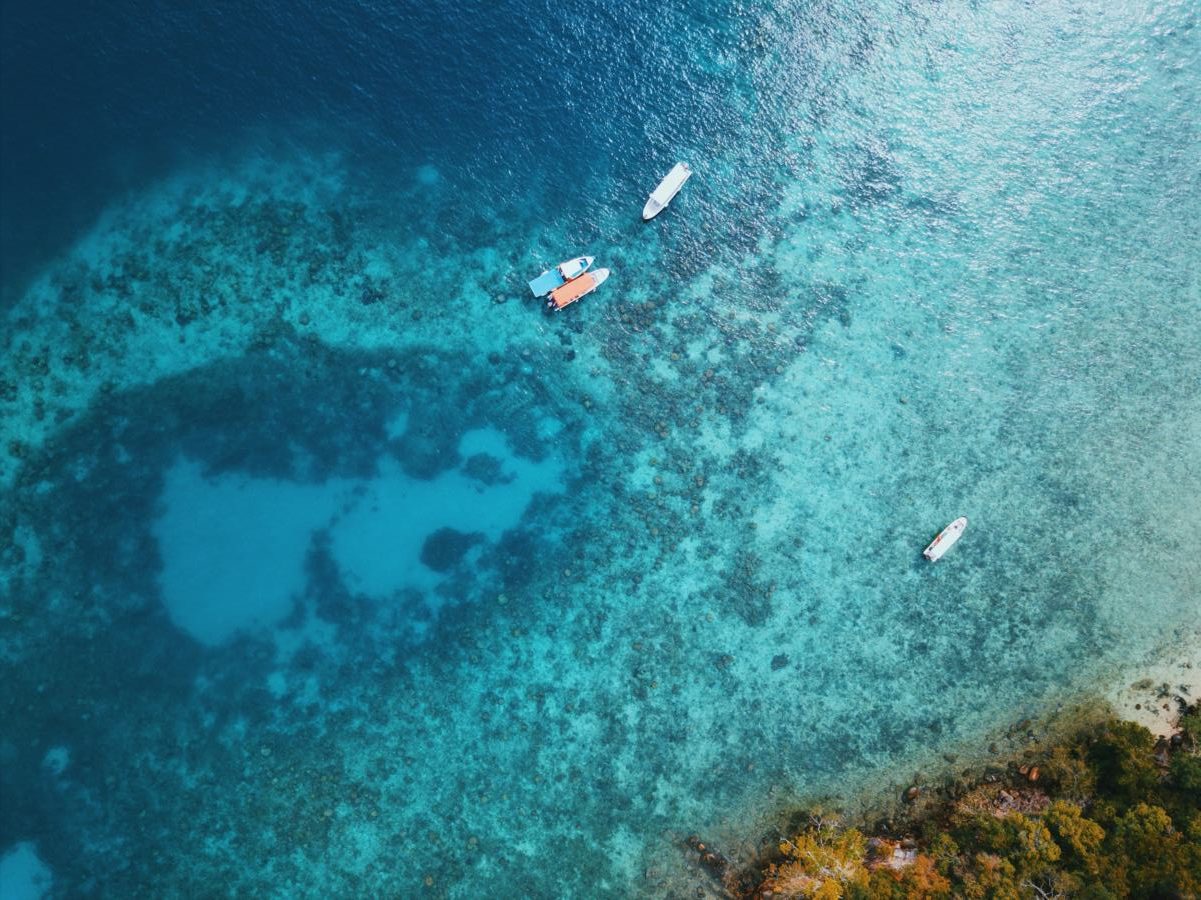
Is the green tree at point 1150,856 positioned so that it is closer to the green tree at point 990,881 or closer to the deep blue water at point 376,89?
the green tree at point 990,881

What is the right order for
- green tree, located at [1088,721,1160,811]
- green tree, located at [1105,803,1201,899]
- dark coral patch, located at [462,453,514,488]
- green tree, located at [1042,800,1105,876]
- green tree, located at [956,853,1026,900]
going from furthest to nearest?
dark coral patch, located at [462,453,514,488]
green tree, located at [1088,721,1160,811]
green tree, located at [1042,800,1105,876]
green tree, located at [956,853,1026,900]
green tree, located at [1105,803,1201,899]

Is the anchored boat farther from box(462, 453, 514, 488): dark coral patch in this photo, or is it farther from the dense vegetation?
the dense vegetation

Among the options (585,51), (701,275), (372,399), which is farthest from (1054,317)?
(372,399)

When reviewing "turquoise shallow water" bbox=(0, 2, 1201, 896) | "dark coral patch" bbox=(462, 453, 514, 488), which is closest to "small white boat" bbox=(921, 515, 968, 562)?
"turquoise shallow water" bbox=(0, 2, 1201, 896)

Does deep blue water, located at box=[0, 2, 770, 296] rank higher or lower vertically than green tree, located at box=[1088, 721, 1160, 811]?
higher

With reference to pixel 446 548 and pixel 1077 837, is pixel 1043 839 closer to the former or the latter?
pixel 1077 837

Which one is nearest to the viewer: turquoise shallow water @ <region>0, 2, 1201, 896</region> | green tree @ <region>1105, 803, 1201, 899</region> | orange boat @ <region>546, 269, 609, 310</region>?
green tree @ <region>1105, 803, 1201, 899</region>

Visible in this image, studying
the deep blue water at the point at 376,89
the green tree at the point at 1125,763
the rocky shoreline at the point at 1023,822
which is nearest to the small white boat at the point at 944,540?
the rocky shoreline at the point at 1023,822
